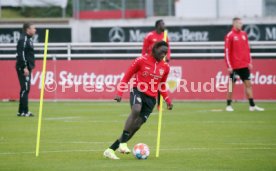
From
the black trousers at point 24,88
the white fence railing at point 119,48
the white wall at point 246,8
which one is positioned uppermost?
the white wall at point 246,8

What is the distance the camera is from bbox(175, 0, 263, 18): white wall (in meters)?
33.5

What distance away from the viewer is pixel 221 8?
1324 inches

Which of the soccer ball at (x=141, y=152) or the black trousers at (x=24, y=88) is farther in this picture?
the black trousers at (x=24, y=88)

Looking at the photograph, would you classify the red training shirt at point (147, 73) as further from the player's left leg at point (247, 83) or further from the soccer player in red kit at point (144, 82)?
the player's left leg at point (247, 83)

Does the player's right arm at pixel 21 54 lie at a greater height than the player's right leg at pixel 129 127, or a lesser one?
greater

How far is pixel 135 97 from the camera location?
1369 cm

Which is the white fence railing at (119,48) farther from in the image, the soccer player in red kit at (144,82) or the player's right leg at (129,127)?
the player's right leg at (129,127)

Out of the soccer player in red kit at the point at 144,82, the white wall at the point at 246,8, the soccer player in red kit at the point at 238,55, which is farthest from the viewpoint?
the white wall at the point at 246,8

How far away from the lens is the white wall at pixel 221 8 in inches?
1319

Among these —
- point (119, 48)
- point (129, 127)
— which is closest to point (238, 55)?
point (119, 48)

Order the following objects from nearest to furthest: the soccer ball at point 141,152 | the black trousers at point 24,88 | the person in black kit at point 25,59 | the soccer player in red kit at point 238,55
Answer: the soccer ball at point 141,152 < the person in black kit at point 25,59 < the black trousers at point 24,88 < the soccer player in red kit at point 238,55

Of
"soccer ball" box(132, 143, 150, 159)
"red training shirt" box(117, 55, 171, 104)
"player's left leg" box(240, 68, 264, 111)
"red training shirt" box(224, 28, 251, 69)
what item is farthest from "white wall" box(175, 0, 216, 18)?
"soccer ball" box(132, 143, 150, 159)

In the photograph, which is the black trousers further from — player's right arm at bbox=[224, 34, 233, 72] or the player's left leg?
the player's left leg

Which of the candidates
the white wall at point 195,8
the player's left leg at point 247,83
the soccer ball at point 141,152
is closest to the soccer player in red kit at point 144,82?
the soccer ball at point 141,152
